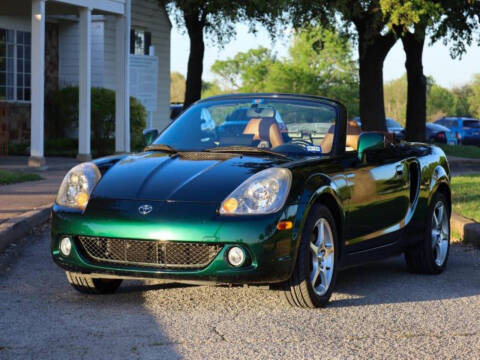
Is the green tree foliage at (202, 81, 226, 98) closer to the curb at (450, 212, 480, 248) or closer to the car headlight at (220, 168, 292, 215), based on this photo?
the curb at (450, 212, 480, 248)

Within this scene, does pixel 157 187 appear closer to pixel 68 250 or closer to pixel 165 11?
pixel 68 250

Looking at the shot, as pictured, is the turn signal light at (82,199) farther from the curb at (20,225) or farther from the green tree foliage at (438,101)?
the green tree foliage at (438,101)

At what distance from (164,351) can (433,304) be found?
243 cm

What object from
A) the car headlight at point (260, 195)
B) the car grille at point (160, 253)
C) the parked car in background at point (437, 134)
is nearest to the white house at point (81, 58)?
the car grille at point (160, 253)

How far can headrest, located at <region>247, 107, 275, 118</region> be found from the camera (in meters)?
7.65

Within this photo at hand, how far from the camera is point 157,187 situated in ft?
21.4

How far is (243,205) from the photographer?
248 inches

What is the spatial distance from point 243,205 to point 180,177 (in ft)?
1.84

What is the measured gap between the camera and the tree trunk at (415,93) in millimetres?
30969

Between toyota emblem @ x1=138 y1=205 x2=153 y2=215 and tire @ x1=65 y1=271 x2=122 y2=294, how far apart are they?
75 centimetres

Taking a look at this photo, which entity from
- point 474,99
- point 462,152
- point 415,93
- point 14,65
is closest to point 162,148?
point 14,65

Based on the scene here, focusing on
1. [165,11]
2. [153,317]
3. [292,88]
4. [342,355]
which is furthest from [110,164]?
[292,88]

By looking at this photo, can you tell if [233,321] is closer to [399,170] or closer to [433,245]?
[399,170]

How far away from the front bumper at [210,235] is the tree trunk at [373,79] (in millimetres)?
22278
